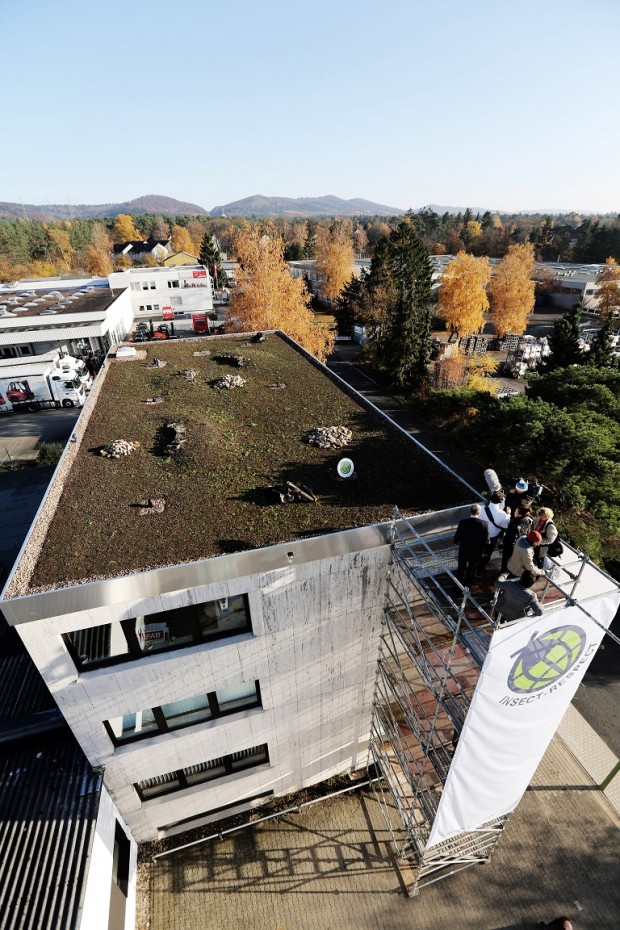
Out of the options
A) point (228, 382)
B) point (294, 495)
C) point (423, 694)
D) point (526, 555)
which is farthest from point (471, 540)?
point (228, 382)

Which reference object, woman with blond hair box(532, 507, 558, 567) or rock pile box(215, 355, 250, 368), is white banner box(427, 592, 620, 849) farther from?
rock pile box(215, 355, 250, 368)

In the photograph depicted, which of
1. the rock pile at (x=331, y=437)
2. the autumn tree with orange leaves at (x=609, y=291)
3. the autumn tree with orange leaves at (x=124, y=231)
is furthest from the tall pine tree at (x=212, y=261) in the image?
the rock pile at (x=331, y=437)

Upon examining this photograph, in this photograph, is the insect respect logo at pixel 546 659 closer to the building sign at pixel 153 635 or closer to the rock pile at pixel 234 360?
the building sign at pixel 153 635

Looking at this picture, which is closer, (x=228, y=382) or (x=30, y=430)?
(x=228, y=382)

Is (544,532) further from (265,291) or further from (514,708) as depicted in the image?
(265,291)

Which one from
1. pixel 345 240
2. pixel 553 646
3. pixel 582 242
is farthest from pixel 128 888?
pixel 582 242

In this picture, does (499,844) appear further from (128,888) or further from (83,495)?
(83,495)
